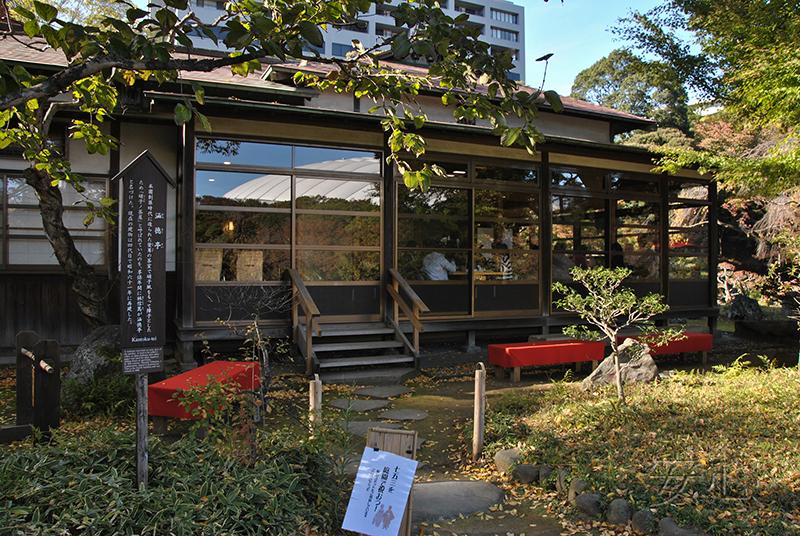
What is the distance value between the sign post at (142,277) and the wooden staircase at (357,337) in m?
4.41

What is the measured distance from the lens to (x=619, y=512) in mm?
3717

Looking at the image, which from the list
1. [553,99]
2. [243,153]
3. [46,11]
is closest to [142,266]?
[46,11]

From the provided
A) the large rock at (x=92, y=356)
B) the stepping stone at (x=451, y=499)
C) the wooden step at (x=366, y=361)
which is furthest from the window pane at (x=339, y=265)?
the stepping stone at (x=451, y=499)

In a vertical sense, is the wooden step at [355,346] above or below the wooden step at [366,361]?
above

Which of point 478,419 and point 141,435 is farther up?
point 141,435

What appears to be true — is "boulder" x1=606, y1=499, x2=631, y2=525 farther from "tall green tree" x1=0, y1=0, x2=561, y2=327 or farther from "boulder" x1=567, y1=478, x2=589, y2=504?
"tall green tree" x1=0, y1=0, x2=561, y2=327

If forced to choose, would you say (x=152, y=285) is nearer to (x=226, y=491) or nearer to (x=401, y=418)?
(x=226, y=491)

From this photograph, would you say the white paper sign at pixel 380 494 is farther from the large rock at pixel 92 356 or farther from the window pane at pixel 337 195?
the window pane at pixel 337 195

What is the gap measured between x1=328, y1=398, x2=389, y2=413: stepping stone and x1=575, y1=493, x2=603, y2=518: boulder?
332 centimetres

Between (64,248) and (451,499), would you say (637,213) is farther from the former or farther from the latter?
(64,248)

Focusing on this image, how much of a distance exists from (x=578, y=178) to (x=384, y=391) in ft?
22.6

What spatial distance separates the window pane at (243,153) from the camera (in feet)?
28.1

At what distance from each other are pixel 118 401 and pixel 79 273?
247 cm

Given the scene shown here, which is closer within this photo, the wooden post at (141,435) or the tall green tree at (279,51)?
the tall green tree at (279,51)
